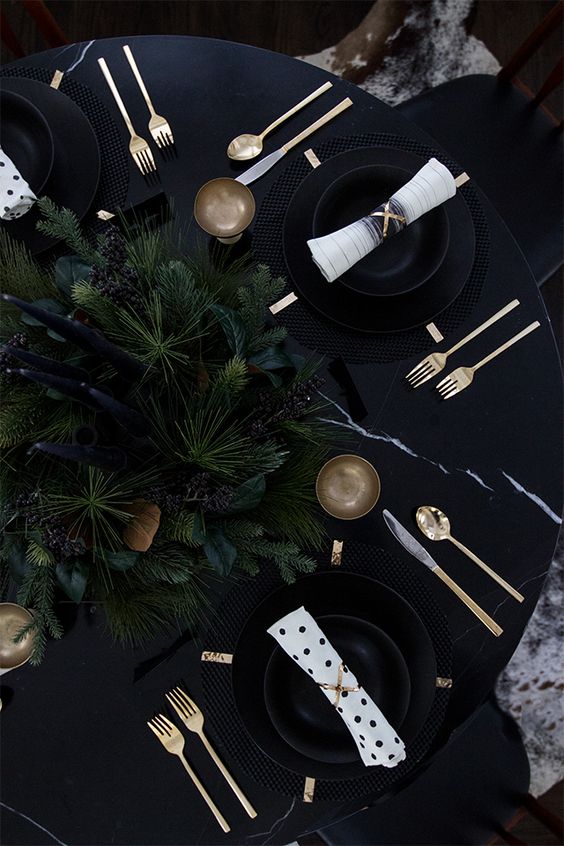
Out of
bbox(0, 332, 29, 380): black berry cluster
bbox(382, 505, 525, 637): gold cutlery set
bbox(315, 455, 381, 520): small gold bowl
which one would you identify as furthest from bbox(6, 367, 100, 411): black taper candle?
bbox(382, 505, 525, 637): gold cutlery set

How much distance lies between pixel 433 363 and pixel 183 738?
0.66 m

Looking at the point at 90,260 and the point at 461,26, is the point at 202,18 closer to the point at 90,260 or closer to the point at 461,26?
the point at 461,26

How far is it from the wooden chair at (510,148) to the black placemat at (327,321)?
0.89 ft

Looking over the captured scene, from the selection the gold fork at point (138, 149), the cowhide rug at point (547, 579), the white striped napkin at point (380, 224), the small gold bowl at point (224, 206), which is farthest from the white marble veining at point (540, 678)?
the gold fork at point (138, 149)

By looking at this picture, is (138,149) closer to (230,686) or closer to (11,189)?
(11,189)

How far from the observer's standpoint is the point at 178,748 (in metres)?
1.06

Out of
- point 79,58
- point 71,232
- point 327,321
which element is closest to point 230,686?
point 327,321

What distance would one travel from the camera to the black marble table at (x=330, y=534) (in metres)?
1.07

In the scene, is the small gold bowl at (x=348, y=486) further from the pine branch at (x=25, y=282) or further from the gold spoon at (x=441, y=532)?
the pine branch at (x=25, y=282)

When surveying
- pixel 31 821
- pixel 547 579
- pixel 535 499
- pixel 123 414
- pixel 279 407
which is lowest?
pixel 547 579

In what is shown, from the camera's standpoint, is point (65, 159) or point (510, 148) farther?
Result: point (510, 148)

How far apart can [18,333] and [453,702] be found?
0.78m

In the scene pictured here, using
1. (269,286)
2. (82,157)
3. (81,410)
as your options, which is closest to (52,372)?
(81,410)

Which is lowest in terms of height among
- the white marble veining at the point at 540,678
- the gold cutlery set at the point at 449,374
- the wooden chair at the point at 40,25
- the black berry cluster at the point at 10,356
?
the white marble veining at the point at 540,678
